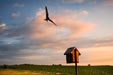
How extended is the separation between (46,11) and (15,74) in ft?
54.5

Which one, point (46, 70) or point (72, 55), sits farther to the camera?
point (46, 70)

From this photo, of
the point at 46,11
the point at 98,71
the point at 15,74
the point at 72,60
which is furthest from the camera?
the point at 98,71

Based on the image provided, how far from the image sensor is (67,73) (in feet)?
137

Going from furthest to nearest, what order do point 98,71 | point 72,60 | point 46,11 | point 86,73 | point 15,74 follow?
1. point 98,71
2. point 86,73
3. point 15,74
4. point 72,60
5. point 46,11

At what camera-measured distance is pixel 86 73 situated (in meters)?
43.5

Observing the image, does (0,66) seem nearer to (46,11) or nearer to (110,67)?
(110,67)

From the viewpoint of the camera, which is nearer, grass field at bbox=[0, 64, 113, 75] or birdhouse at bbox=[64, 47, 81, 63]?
birdhouse at bbox=[64, 47, 81, 63]

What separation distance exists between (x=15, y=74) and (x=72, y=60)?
13573 millimetres

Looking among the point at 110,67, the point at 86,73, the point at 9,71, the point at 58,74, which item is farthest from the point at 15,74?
the point at 110,67

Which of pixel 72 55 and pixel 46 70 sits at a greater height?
pixel 72 55

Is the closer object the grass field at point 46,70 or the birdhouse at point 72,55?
the birdhouse at point 72,55

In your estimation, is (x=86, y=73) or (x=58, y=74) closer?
(x=58, y=74)

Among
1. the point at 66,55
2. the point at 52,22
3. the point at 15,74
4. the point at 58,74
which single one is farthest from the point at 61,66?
the point at 52,22

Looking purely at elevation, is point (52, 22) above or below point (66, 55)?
above
